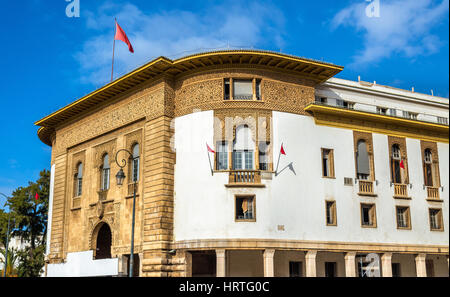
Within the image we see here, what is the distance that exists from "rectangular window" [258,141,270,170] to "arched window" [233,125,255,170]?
19.0 inches

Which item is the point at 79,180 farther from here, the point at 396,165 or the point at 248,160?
the point at 396,165

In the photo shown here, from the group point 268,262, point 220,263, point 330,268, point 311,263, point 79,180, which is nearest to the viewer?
point 220,263

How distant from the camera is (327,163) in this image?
109ft

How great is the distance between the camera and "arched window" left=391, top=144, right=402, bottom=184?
35.3 metres

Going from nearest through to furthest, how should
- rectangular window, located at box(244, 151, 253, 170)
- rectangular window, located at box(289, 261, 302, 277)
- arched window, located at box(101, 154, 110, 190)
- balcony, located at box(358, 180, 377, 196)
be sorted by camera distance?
rectangular window, located at box(244, 151, 253, 170), rectangular window, located at box(289, 261, 302, 277), balcony, located at box(358, 180, 377, 196), arched window, located at box(101, 154, 110, 190)

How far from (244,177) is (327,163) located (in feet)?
19.8

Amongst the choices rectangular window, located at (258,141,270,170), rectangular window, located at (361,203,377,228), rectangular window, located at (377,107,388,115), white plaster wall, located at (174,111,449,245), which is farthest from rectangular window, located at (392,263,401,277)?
rectangular window, located at (258,141,270,170)

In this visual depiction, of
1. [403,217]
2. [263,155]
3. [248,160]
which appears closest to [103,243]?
[248,160]

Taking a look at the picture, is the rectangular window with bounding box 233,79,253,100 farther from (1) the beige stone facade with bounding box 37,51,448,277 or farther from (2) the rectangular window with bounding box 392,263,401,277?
(2) the rectangular window with bounding box 392,263,401,277

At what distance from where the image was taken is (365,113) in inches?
1359

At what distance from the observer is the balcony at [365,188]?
3334 cm

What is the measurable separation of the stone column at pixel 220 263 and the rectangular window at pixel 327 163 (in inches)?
329

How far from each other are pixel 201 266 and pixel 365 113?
14533mm
